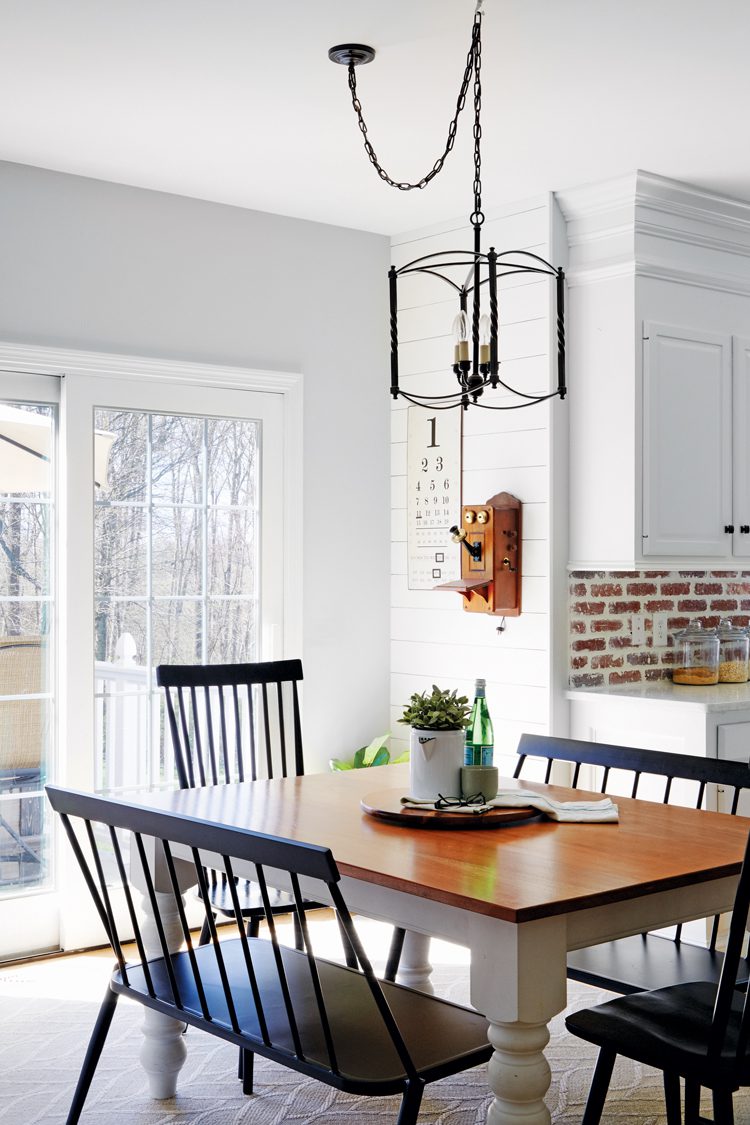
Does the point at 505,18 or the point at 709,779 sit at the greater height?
the point at 505,18

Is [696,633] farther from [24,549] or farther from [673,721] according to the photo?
[24,549]

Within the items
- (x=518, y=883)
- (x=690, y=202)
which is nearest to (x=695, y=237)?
(x=690, y=202)

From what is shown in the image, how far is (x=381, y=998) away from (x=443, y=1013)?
51 cm

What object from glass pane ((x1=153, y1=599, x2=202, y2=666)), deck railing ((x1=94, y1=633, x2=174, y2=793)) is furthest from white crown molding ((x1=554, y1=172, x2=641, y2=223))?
deck railing ((x1=94, y1=633, x2=174, y2=793))

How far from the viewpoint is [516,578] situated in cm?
447

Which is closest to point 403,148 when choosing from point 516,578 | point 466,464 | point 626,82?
point 626,82

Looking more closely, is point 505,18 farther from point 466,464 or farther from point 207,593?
point 207,593

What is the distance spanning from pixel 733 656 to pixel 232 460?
2.01 m

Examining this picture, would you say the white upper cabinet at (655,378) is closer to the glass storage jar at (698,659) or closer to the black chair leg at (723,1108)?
the glass storage jar at (698,659)

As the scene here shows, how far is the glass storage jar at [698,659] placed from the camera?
4.50m

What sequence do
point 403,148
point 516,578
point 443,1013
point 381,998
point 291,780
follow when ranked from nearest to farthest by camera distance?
point 381,998, point 443,1013, point 291,780, point 403,148, point 516,578

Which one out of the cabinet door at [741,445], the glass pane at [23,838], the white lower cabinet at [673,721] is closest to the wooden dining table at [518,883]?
the white lower cabinet at [673,721]

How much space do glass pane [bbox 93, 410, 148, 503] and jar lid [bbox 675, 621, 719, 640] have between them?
2053mm

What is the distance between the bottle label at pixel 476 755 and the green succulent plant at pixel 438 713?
0.07 meters
